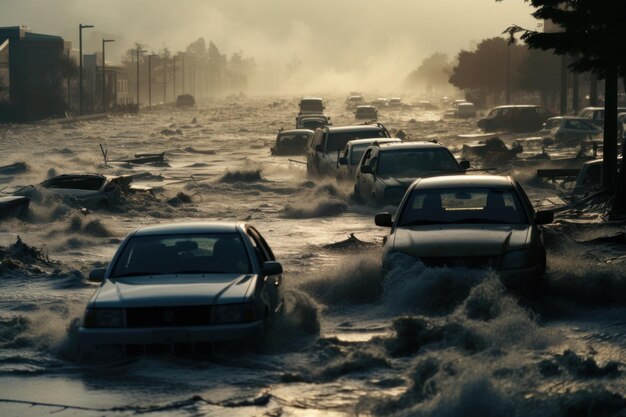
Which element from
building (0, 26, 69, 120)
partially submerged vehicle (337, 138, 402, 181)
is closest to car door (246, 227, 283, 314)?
partially submerged vehicle (337, 138, 402, 181)

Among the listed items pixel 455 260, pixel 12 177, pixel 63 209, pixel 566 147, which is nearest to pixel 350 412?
pixel 455 260

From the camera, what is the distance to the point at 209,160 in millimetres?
58625

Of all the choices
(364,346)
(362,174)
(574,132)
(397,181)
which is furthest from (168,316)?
(574,132)

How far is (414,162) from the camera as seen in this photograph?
87.1ft

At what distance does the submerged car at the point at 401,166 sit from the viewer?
2575 cm

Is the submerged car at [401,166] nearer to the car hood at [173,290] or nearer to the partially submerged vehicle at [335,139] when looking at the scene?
the partially submerged vehicle at [335,139]

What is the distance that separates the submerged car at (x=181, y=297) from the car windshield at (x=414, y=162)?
542 inches

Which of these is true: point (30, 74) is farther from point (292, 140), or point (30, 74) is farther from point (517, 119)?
point (292, 140)

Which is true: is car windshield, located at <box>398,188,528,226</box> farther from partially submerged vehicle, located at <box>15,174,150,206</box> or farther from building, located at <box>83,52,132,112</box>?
building, located at <box>83,52,132,112</box>

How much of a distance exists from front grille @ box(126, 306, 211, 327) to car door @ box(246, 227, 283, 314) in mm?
710

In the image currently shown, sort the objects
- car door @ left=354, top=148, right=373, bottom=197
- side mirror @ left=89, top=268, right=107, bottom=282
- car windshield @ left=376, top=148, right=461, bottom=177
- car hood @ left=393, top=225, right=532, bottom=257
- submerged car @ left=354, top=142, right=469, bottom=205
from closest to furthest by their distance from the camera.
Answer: side mirror @ left=89, top=268, right=107, bottom=282 < car hood @ left=393, top=225, right=532, bottom=257 < submerged car @ left=354, top=142, right=469, bottom=205 < car windshield @ left=376, top=148, right=461, bottom=177 < car door @ left=354, top=148, right=373, bottom=197

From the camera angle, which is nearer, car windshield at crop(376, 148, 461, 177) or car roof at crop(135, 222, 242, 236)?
car roof at crop(135, 222, 242, 236)

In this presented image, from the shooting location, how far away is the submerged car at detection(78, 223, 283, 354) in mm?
11133

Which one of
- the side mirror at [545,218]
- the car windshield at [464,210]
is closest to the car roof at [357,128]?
the car windshield at [464,210]
